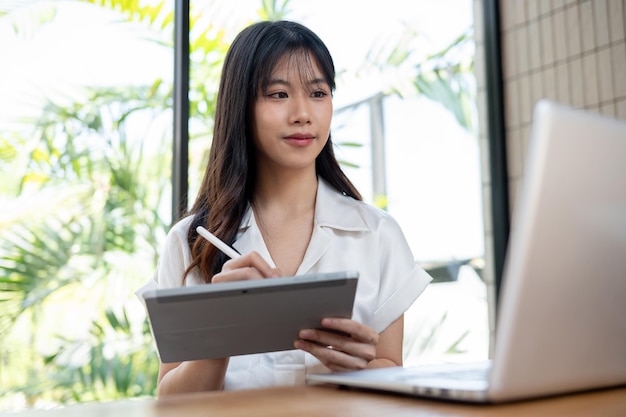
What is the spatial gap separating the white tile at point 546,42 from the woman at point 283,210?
1969 mm

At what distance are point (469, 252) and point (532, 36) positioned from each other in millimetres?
1015

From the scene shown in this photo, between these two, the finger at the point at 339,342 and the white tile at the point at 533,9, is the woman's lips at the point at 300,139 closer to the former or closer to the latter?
the finger at the point at 339,342

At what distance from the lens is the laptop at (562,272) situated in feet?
2.21

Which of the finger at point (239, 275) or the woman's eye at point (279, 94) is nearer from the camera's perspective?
the finger at point (239, 275)

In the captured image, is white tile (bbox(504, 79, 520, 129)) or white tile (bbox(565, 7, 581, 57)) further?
white tile (bbox(504, 79, 520, 129))

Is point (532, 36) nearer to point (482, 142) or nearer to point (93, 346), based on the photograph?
point (482, 142)

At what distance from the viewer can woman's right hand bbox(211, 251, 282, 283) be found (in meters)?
1.10

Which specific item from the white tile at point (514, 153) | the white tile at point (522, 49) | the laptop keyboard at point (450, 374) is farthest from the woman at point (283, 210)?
the white tile at point (522, 49)

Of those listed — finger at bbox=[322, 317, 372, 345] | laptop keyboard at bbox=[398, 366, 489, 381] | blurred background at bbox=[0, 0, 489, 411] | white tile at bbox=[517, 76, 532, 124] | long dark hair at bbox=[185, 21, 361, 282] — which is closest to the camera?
laptop keyboard at bbox=[398, 366, 489, 381]

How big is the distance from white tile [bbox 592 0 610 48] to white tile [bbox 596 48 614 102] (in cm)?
4

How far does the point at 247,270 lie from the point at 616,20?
247 centimetres

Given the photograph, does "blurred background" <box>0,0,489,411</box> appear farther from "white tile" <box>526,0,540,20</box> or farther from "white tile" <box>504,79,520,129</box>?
"white tile" <box>526,0,540,20</box>

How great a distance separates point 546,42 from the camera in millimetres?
3295

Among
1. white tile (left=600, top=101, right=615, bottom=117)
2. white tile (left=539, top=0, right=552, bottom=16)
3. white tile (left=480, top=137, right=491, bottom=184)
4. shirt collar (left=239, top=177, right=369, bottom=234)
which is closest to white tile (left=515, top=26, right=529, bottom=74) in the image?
white tile (left=539, top=0, right=552, bottom=16)
